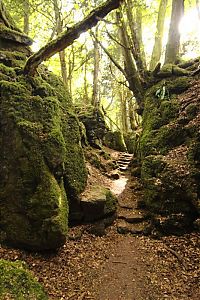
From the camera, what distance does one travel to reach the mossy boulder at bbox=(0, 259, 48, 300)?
4.41 m

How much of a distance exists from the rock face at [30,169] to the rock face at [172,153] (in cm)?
263

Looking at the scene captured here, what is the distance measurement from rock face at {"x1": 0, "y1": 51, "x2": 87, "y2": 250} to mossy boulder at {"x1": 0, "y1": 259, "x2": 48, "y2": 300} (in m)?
1.32

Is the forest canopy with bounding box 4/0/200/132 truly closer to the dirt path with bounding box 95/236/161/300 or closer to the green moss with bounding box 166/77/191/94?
the green moss with bounding box 166/77/191/94

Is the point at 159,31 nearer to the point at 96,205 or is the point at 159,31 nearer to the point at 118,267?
the point at 96,205

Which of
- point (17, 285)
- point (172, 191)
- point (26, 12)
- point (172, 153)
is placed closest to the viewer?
point (17, 285)

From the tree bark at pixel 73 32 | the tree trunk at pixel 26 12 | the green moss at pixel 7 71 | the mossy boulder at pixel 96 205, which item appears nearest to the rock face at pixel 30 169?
the green moss at pixel 7 71

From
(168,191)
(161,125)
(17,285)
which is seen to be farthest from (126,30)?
(17,285)

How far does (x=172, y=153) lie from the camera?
8781 mm

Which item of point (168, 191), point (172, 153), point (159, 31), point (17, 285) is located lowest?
point (17, 285)

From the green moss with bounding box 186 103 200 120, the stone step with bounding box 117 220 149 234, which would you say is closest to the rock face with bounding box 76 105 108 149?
the green moss with bounding box 186 103 200 120

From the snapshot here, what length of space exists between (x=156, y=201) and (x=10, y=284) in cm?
492

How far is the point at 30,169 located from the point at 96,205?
242cm

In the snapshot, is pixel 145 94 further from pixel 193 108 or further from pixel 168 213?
pixel 168 213

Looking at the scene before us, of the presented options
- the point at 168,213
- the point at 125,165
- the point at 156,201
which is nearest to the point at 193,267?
the point at 168,213
